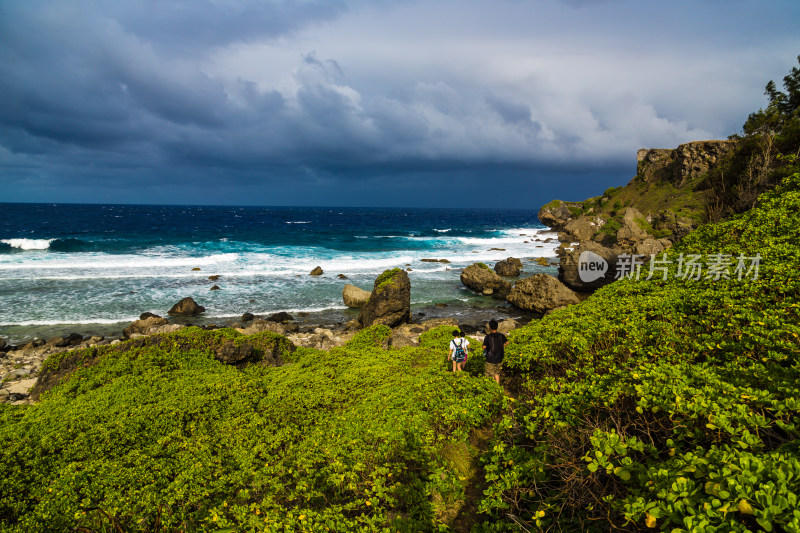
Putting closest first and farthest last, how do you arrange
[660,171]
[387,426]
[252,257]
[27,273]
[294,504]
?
1. [294,504]
2. [387,426]
3. [27,273]
4. [252,257]
5. [660,171]

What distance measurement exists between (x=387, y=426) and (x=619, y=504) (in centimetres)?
414

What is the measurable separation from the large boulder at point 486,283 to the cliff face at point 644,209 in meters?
4.90

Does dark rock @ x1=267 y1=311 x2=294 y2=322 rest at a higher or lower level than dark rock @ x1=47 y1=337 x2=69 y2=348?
higher

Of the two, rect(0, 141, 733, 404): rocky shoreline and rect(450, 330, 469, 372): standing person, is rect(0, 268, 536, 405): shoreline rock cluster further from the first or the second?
rect(450, 330, 469, 372): standing person

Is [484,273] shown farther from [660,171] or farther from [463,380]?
[660,171]

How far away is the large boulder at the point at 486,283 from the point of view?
2808 centimetres

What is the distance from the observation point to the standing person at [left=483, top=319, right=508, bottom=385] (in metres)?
8.86

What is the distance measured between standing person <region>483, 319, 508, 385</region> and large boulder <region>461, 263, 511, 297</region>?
63.4ft

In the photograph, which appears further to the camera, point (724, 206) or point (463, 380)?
point (724, 206)

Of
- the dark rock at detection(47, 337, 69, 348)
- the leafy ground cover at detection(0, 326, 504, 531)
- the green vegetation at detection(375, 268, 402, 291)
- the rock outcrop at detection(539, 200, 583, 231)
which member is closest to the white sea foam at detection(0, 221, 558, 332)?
→ the dark rock at detection(47, 337, 69, 348)

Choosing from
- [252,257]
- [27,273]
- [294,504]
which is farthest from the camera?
[252,257]

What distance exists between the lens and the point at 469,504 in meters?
5.74

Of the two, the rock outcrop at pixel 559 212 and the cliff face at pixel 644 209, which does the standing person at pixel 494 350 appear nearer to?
the cliff face at pixel 644 209

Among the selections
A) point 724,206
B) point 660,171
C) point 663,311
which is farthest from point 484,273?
point 660,171
